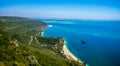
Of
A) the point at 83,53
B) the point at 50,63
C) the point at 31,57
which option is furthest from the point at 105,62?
the point at 31,57

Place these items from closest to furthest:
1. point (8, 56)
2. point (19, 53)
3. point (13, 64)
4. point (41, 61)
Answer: point (13, 64)
point (8, 56)
point (19, 53)
point (41, 61)

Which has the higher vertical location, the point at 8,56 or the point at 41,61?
the point at 8,56

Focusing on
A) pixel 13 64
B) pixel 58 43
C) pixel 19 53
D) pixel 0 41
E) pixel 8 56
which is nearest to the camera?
pixel 13 64

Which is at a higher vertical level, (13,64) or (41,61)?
(13,64)

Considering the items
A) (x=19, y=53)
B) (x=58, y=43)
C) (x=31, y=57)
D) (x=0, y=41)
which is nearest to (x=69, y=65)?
(x=31, y=57)

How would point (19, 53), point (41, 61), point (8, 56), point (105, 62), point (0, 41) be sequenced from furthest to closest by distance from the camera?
1. point (105, 62)
2. point (0, 41)
3. point (41, 61)
4. point (19, 53)
5. point (8, 56)

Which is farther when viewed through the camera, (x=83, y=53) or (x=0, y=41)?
(x=83, y=53)

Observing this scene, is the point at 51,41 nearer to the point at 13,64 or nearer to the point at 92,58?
the point at 92,58

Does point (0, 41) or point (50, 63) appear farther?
point (0, 41)

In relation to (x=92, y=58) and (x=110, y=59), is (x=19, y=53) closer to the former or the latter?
(x=92, y=58)
